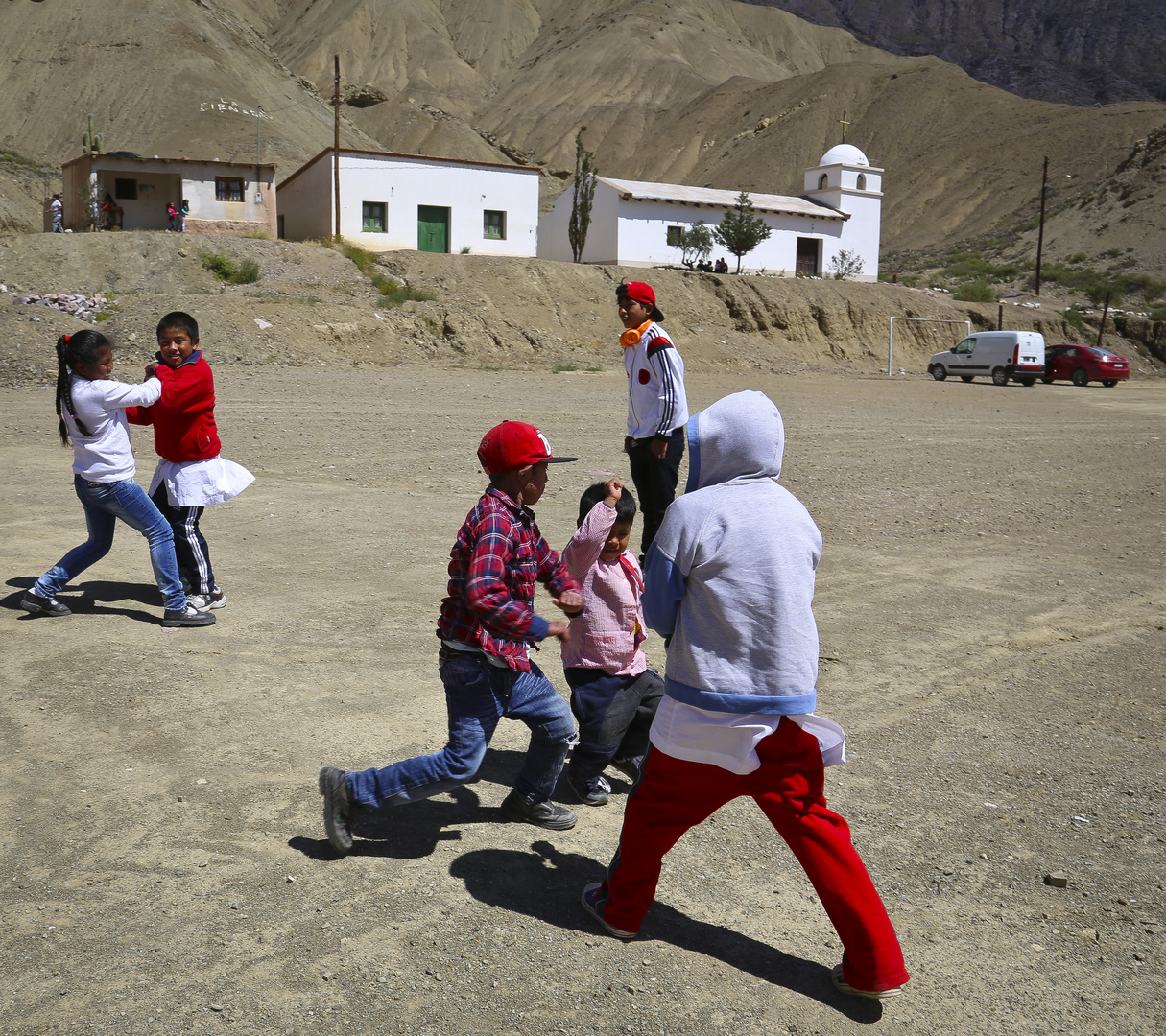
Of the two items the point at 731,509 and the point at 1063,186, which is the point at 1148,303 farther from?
the point at 731,509

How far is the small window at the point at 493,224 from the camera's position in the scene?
44438mm

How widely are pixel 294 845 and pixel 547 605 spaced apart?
3.18 m

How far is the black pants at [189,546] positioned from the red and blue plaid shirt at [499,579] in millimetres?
3159

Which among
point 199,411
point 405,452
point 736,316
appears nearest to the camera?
point 199,411

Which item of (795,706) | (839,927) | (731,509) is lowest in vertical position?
(839,927)

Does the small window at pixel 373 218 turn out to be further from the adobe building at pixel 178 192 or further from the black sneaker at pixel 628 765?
the black sneaker at pixel 628 765

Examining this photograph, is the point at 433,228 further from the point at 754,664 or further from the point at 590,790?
the point at 754,664

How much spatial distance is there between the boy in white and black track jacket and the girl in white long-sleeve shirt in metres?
2.68

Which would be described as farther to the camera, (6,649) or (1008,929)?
(6,649)

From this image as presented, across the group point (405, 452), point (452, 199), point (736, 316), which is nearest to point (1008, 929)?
point (405, 452)

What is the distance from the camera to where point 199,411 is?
5.96 m

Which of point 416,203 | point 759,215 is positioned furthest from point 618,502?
point 759,215

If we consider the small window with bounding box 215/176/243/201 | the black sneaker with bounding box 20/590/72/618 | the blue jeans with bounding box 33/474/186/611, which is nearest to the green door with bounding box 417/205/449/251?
the small window with bounding box 215/176/243/201

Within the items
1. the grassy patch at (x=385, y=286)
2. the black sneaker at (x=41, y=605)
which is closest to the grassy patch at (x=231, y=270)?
the grassy patch at (x=385, y=286)
